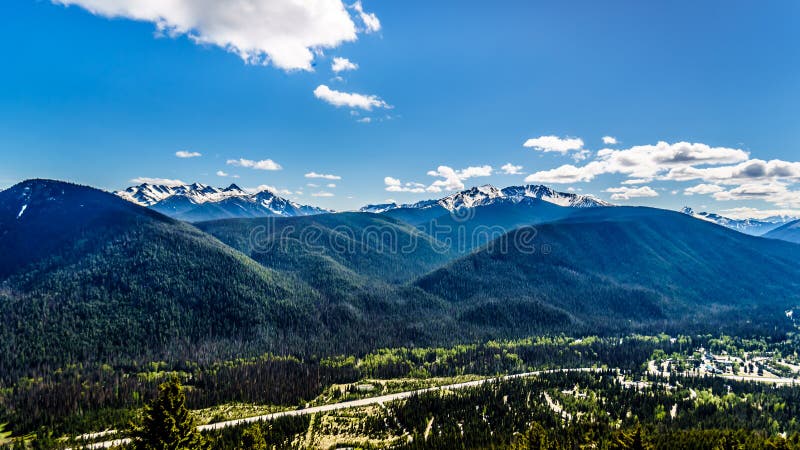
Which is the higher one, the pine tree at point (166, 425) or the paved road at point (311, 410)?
the pine tree at point (166, 425)

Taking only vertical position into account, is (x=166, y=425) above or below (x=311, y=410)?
above

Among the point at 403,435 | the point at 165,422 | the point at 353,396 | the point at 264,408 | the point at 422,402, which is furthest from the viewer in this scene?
the point at 353,396

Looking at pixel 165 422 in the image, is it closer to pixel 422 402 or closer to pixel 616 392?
pixel 422 402

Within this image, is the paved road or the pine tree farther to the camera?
the paved road

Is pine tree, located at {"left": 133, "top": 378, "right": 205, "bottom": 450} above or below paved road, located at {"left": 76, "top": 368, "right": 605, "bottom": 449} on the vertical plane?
above

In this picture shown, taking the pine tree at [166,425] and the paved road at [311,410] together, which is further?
the paved road at [311,410]

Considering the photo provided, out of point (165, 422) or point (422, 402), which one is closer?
point (165, 422)

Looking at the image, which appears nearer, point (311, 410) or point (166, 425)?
point (166, 425)

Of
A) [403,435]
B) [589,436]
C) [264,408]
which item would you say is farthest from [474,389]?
[264,408]
